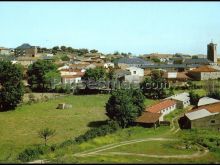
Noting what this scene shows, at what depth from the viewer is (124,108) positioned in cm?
4903

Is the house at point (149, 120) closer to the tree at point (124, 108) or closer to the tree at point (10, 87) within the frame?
the tree at point (124, 108)

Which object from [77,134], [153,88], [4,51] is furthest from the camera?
[4,51]

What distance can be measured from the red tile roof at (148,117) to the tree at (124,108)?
538 millimetres

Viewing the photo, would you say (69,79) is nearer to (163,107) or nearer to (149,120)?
(163,107)

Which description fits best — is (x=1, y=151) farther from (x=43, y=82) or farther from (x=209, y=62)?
(x=209, y=62)

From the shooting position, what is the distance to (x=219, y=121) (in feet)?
160

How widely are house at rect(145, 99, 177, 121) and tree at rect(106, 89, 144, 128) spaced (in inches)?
104

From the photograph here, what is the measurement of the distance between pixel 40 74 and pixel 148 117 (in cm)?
3280

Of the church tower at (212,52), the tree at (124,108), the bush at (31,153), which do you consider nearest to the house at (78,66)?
the church tower at (212,52)

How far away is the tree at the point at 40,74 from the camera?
77.6m

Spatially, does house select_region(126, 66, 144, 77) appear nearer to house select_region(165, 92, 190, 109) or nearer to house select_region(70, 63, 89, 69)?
house select_region(70, 63, 89, 69)

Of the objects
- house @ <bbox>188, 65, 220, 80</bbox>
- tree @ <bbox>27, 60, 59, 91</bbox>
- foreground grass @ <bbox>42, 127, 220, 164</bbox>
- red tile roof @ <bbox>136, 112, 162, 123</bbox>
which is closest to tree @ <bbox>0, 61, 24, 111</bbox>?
tree @ <bbox>27, 60, 59, 91</bbox>

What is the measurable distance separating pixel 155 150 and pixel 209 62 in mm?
77353

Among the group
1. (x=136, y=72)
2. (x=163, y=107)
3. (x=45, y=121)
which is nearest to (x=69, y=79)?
(x=136, y=72)
